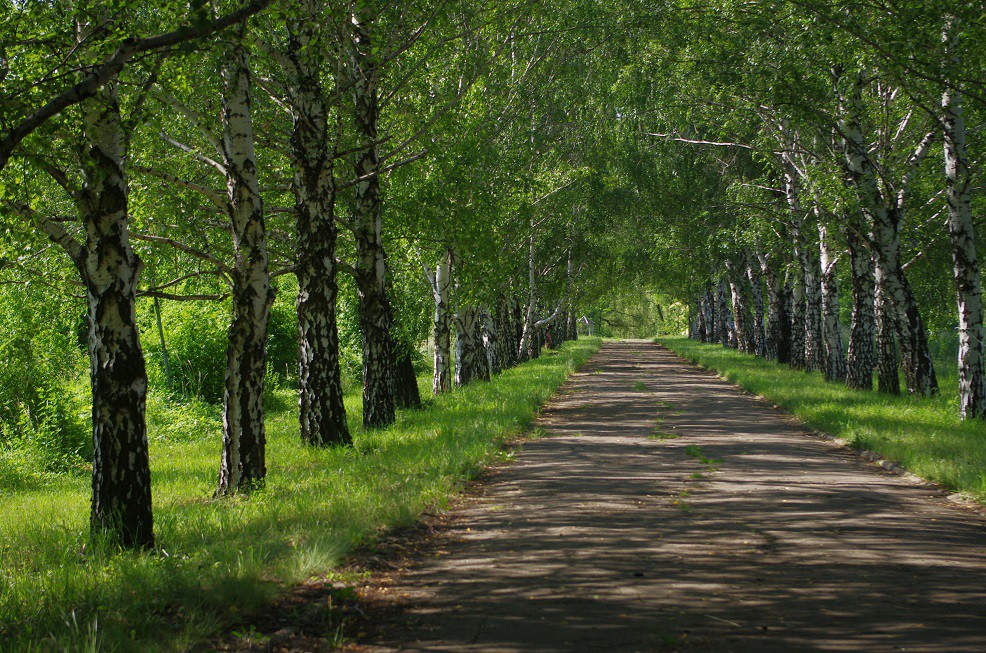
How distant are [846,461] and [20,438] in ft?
49.0

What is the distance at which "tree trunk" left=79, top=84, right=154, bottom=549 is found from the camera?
23.9 ft

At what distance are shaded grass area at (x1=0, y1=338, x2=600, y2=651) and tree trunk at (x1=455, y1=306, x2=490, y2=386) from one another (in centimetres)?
1086

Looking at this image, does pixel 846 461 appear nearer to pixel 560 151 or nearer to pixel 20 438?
pixel 20 438

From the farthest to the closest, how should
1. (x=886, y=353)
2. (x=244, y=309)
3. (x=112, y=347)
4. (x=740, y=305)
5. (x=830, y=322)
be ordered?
(x=740, y=305), (x=830, y=322), (x=886, y=353), (x=244, y=309), (x=112, y=347)

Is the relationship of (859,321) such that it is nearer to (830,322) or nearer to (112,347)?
(830,322)

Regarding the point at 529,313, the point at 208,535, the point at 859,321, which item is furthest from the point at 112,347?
the point at 529,313

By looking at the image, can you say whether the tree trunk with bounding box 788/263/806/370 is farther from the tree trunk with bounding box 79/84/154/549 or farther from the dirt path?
the tree trunk with bounding box 79/84/154/549

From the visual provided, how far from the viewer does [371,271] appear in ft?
52.4

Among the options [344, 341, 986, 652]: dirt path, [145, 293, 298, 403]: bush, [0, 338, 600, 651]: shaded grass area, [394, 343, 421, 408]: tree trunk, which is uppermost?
[145, 293, 298, 403]: bush

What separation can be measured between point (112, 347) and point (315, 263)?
6042 millimetres

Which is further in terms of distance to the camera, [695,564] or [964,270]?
[964,270]

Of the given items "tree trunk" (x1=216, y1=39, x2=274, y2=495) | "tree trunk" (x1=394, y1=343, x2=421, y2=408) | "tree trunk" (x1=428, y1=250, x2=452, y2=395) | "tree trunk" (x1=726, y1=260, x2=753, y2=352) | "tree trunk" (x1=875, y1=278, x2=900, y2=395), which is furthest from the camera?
"tree trunk" (x1=726, y1=260, x2=753, y2=352)

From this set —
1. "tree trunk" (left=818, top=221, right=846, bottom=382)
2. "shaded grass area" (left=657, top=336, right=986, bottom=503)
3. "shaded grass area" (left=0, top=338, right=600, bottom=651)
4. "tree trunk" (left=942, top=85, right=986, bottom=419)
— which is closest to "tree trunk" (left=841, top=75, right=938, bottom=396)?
"shaded grass area" (left=657, top=336, right=986, bottom=503)

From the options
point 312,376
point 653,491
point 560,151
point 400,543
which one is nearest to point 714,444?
point 653,491
